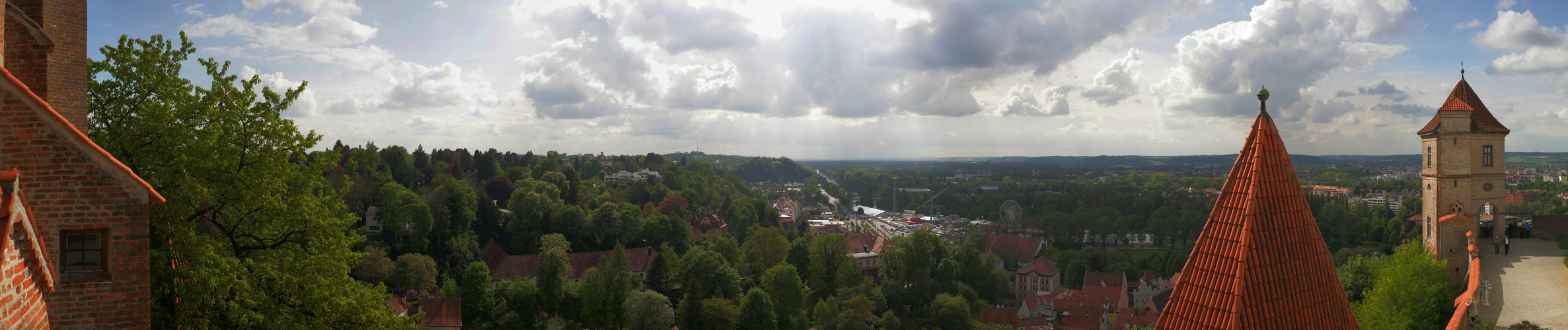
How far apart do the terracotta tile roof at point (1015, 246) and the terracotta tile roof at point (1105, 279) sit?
617 inches

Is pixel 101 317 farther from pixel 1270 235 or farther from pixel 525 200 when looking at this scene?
pixel 525 200

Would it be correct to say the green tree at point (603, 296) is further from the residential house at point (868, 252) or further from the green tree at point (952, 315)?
the residential house at point (868, 252)

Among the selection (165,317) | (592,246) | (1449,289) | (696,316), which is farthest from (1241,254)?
(592,246)

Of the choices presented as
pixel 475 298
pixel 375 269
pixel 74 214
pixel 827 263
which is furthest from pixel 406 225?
pixel 74 214

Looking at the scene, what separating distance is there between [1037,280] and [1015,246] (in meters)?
20.7

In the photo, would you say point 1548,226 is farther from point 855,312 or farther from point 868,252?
point 868,252

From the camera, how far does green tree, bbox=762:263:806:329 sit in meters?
47.8

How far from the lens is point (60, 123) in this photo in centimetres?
629

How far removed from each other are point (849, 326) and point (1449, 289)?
97.2 feet

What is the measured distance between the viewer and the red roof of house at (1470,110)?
869 inches

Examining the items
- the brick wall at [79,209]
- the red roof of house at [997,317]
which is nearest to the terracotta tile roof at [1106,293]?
the red roof of house at [997,317]

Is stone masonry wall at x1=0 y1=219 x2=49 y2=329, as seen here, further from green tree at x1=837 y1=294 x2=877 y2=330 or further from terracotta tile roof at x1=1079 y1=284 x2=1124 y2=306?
terracotta tile roof at x1=1079 y1=284 x2=1124 y2=306

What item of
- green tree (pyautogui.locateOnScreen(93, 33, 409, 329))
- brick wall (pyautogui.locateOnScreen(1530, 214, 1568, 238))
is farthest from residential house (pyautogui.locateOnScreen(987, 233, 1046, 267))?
green tree (pyautogui.locateOnScreen(93, 33, 409, 329))

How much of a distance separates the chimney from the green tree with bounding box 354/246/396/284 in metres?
35.4
